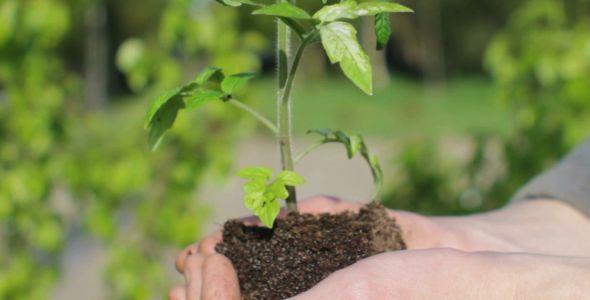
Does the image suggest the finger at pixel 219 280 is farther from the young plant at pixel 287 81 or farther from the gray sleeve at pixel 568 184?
the gray sleeve at pixel 568 184

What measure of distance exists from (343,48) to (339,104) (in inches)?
796

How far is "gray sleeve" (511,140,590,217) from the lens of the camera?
1978mm

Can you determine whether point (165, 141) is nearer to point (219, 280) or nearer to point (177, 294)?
point (177, 294)

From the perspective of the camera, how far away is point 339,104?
70.4 ft

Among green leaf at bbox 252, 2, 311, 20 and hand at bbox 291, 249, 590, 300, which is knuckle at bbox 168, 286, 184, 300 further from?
green leaf at bbox 252, 2, 311, 20

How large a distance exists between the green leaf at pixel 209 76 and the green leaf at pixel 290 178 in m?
0.20

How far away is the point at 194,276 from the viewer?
144 centimetres

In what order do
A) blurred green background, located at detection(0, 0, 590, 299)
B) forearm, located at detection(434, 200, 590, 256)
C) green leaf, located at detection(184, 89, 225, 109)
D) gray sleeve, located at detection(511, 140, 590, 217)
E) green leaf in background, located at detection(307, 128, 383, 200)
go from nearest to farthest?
green leaf, located at detection(184, 89, 225, 109), green leaf in background, located at detection(307, 128, 383, 200), forearm, located at detection(434, 200, 590, 256), gray sleeve, located at detection(511, 140, 590, 217), blurred green background, located at detection(0, 0, 590, 299)

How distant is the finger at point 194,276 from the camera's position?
142cm

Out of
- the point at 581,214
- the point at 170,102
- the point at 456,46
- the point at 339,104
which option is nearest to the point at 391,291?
the point at 170,102

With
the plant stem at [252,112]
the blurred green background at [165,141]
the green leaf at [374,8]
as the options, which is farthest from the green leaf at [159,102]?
the blurred green background at [165,141]

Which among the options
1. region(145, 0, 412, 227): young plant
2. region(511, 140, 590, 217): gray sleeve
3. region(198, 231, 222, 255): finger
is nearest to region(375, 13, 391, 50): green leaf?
region(145, 0, 412, 227): young plant

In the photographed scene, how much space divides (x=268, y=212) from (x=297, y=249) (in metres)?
0.10

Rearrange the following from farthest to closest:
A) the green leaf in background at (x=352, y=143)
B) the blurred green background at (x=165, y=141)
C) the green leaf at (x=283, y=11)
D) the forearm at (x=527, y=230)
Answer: the blurred green background at (x=165, y=141)
the forearm at (x=527, y=230)
the green leaf in background at (x=352, y=143)
the green leaf at (x=283, y=11)
